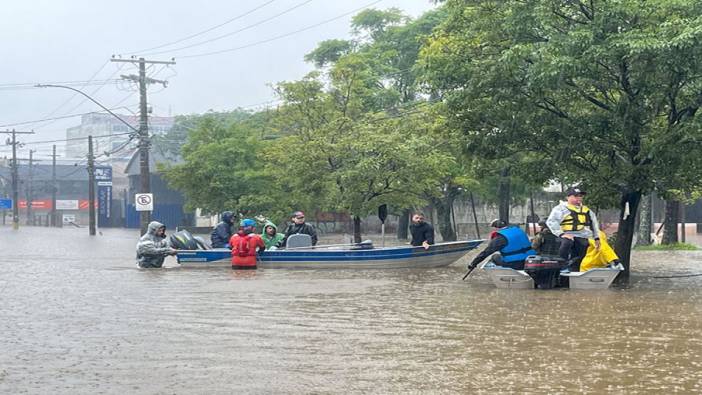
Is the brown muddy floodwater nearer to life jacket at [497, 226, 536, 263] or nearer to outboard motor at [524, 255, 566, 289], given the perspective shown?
outboard motor at [524, 255, 566, 289]

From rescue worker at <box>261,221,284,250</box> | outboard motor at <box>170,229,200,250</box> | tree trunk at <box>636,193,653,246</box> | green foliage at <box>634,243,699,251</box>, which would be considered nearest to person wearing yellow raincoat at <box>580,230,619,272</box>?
rescue worker at <box>261,221,284,250</box>

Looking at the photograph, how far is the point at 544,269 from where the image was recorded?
1652 cm

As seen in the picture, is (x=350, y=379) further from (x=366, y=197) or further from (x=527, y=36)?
(x=366, y=197)

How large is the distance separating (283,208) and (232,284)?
20483 mm

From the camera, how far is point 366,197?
3197 cm

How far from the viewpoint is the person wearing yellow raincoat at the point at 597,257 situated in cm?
1647

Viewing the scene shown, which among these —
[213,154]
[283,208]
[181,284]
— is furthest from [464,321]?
[213,154]

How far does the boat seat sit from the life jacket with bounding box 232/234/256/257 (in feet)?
5.28

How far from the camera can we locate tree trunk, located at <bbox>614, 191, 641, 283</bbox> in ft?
59.8

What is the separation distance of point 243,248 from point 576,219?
346 inches

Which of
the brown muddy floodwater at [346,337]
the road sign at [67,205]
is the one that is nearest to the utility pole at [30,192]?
the road sign at [67,205]

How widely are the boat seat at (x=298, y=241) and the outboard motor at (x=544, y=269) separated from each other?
8.23m

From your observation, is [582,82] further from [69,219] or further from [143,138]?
[69,219]

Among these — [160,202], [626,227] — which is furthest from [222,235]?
[160,202]
